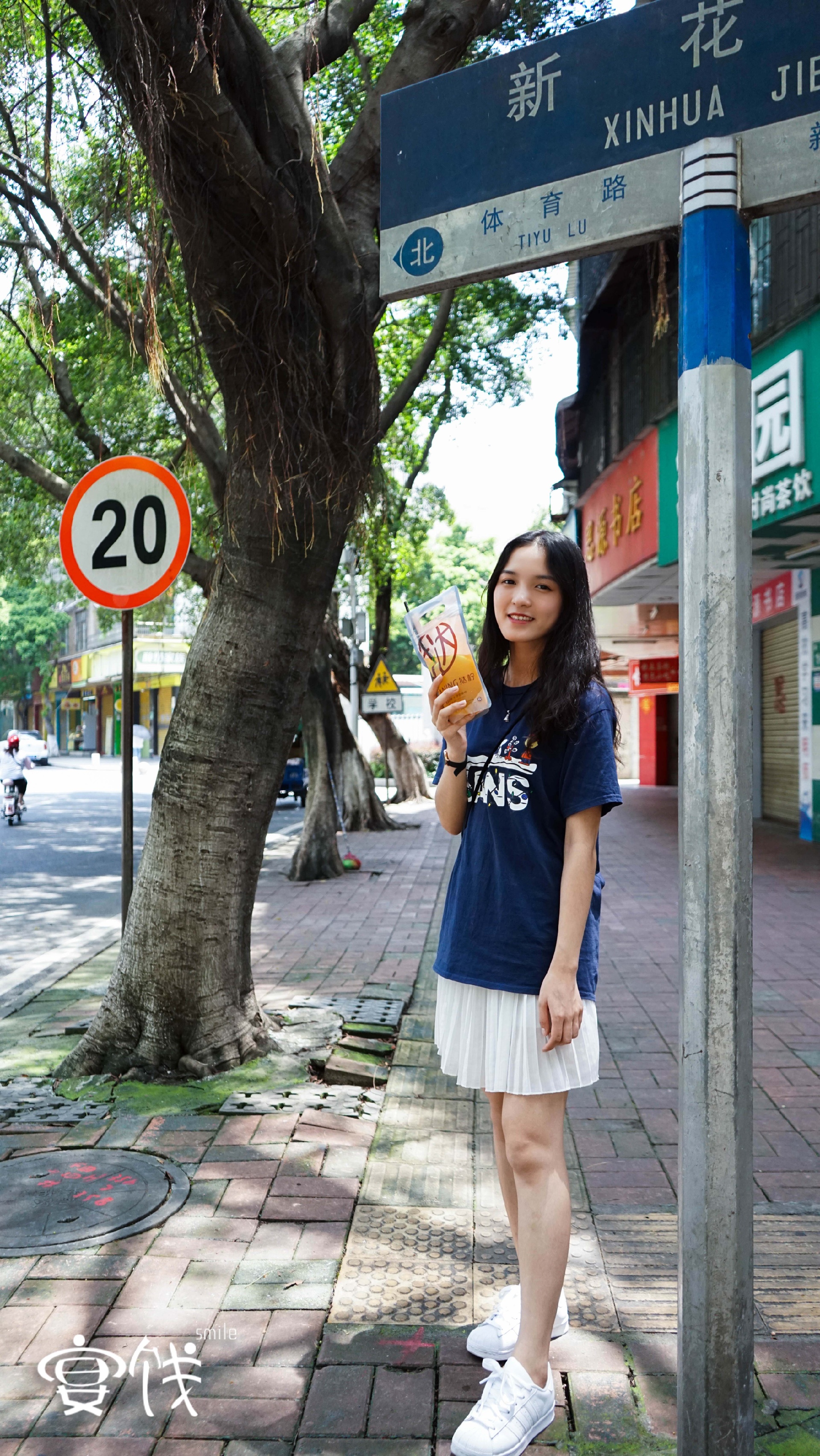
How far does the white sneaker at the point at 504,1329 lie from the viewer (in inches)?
101

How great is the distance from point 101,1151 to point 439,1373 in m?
1.66

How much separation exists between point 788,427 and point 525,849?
9.00 meters

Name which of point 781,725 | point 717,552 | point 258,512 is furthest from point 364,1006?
point 781,725

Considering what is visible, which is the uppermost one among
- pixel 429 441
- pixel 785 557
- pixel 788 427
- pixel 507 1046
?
pixel 429 441

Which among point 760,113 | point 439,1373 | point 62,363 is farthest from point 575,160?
point 62,363

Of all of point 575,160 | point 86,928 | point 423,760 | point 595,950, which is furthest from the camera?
point 423,760

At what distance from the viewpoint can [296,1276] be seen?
2982mm

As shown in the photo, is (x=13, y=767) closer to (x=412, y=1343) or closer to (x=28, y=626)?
(x=412, y=1343)

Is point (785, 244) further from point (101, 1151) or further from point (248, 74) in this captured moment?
point (101, 1151)

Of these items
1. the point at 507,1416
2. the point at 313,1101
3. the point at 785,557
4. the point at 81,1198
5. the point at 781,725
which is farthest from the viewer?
the point at 781,725

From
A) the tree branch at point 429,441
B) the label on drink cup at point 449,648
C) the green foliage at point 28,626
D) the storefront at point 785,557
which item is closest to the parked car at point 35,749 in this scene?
the green foliage at point 28,626

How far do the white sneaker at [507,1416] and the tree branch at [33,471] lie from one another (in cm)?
768

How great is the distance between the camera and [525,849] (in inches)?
94.9

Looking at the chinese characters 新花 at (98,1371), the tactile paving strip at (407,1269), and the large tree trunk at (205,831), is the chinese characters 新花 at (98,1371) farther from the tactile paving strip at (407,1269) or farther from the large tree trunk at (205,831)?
the large tree trunk at (205,831)
